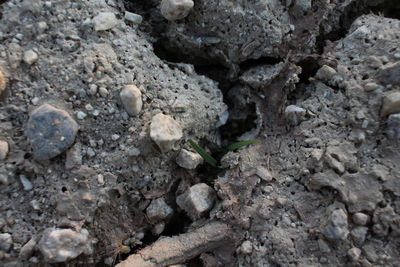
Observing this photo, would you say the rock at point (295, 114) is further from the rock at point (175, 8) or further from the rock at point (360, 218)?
the rock at point (175, 8)

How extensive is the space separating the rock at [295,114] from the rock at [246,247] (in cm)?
65

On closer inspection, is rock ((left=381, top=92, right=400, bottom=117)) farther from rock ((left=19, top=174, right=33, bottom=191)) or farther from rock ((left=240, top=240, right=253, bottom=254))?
rock ((left=19, top=174, right=33, bottom=191))

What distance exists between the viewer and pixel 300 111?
166 cm

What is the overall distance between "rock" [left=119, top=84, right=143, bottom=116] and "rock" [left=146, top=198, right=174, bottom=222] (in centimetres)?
45

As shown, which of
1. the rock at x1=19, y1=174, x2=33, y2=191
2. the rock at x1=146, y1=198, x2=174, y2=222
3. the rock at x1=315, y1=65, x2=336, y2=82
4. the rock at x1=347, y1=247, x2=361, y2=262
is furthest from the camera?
the rock at x1=315, y1=65, x2=336, y2=82

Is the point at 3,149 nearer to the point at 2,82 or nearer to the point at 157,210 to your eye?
the point at 2,82

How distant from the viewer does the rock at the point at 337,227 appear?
4.53ft

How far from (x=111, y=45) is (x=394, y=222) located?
1.53 metres

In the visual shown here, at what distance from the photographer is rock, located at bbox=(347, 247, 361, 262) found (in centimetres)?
136

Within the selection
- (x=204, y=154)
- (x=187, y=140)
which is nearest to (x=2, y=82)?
(x=187, y=140)

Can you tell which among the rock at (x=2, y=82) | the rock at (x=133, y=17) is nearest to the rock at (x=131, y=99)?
the rock at (x=133, y=17)

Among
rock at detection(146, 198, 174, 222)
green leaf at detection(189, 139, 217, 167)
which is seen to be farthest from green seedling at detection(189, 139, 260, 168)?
rock at detection(146, 198, 174, 222)

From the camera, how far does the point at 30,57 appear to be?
153cm

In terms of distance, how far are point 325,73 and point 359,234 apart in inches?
32.2
